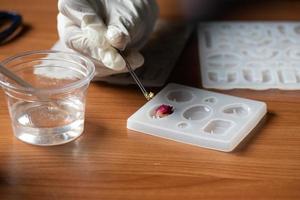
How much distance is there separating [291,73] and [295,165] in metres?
0.18

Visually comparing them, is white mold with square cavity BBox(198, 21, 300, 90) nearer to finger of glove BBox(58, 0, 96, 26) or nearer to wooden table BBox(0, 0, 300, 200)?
wooden table BBox(0, 0, 300, 200)

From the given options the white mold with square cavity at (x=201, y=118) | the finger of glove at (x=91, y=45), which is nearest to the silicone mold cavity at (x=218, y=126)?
the white mold with square cavity at (x=201, y=118)

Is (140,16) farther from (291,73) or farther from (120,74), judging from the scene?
(291,73)

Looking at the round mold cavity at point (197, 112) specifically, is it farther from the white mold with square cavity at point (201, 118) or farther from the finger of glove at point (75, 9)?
the finger of glove at point (75, 9)

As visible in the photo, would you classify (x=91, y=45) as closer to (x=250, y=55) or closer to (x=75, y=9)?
(x=75, y=9)

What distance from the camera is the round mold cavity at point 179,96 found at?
1.95 feet

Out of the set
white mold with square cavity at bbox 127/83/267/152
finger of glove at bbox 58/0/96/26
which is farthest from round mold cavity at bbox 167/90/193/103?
finger of glove at bbox 58/0/96/26

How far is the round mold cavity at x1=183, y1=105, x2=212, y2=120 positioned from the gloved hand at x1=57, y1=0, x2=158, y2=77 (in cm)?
7

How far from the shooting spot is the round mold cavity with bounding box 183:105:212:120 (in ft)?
1.83

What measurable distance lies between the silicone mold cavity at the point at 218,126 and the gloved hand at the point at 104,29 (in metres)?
0.10

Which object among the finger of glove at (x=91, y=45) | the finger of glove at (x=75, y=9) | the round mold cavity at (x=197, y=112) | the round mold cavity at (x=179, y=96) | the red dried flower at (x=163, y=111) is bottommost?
the round mold cavity at (x=179, y=96)

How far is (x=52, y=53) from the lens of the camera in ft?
1.92

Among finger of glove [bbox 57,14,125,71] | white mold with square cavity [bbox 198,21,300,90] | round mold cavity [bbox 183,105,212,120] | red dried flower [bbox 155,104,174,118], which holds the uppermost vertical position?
finger of glove [bbox 57,14,125,71]

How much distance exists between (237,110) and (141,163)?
12 cm
